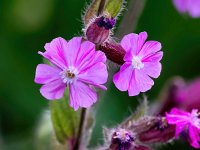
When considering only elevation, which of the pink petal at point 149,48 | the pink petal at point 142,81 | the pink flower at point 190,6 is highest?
the pink flower at point 190,6

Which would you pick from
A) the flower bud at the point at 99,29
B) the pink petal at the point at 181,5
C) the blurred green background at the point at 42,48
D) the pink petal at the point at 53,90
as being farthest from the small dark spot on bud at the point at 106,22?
the blurred green background at the point at 42,48

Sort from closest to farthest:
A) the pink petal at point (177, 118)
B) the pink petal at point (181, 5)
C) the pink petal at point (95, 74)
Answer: the pink petal at point (95, 74)
the pink petal at point (177, 118)
the pink petal at point (181, 5)

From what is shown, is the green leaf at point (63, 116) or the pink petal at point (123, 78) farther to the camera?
the green leaf at point (63, 116)

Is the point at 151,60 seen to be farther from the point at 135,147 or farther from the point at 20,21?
the point at 20,21

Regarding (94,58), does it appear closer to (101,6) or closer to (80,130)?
(101,6)

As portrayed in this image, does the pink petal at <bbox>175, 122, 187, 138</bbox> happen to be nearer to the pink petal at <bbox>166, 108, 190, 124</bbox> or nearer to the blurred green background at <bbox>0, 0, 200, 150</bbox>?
the pink petal at <bbox>166, 108, 190, 124</bbox>

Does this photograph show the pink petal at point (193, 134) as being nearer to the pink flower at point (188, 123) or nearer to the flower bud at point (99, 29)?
the pink flower at point (188, 123)

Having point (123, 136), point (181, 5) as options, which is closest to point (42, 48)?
point (181, 5)
